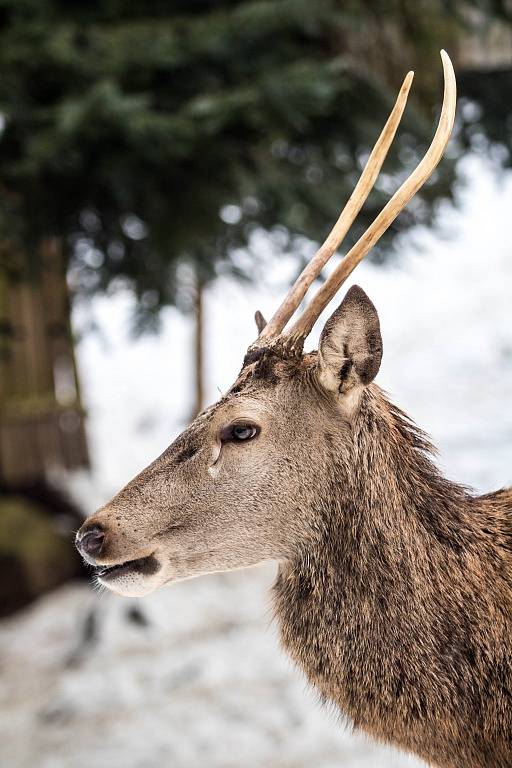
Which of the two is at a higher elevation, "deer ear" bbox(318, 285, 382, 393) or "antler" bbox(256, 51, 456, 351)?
"antler" bbox(256, 51, 456, 351)

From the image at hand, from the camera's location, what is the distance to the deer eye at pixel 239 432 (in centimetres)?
132

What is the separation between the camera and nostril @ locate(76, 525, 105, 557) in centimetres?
125

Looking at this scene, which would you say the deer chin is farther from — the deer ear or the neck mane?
the deer ear

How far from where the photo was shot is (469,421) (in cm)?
478

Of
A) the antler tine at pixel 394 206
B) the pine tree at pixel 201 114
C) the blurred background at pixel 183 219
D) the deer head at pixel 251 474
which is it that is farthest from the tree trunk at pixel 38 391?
the antler tine at pixel 394 206

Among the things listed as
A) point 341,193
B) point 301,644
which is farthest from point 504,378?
point 301,644

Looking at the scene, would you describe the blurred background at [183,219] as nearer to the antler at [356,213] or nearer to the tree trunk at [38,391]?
the tree trunk at [38,391]

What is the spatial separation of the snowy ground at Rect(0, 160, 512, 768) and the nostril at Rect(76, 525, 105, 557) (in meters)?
0.50

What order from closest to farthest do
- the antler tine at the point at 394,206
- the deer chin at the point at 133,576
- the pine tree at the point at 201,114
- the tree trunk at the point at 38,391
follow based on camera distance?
the antler tine at the point at 394,206 → the deer chin at the point at 133,576 → the pine tree at the point at 201,114 → the tree trunk at the point at 38,391

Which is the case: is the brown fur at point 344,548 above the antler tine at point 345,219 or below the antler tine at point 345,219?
below

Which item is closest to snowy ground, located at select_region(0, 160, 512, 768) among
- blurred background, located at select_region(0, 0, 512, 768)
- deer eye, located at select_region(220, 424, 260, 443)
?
blurred background, located at select_region(0, 0, 512, 768)

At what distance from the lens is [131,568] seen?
128 centimetres

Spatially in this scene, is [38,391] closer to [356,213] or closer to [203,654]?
[203,654]

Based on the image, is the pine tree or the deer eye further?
the pine tree
